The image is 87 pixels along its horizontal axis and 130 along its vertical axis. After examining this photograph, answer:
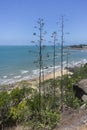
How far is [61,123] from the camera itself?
51.2 ft

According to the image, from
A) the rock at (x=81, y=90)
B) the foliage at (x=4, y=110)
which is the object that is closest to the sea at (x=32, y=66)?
the rock at (x=81, y=90)

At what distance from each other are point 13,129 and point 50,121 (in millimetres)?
3614

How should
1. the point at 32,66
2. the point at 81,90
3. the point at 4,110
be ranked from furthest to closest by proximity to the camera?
1. the point at 32,66
2. the point at 81,90
3. the point at 4,110

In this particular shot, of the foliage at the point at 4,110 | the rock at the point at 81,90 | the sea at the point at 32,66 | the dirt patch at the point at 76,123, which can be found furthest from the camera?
the rock at the point at 81,90

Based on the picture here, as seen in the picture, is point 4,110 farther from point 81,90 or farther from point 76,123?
point 76,123

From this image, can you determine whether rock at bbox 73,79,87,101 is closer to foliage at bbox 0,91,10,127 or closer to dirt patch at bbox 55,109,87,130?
dirt patch at bbox 55,109,87,130

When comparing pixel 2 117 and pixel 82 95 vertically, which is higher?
pixel 82 95

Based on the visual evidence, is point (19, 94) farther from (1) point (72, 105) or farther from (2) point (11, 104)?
(1) point (72, 105)

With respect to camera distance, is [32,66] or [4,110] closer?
[4,110]

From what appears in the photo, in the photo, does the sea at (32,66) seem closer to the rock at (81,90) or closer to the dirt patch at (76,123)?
the rock at (81,90)

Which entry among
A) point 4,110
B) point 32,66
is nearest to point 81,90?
point 4,110

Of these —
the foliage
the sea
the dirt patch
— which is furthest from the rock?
the foliage

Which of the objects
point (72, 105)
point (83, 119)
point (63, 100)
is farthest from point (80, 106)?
point (83, 119)

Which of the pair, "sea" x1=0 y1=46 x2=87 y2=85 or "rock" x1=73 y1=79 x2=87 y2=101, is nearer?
"sea" x1=0 y1=46 x2=87 y2=85
